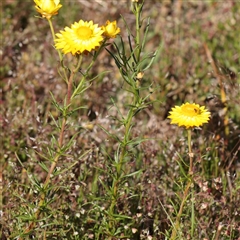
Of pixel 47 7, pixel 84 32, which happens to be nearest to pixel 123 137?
pixel 84 32

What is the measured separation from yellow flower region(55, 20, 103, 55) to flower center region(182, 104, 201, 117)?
41 centimetres

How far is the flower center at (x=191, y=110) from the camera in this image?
181cm

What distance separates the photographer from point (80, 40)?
1.66 meters

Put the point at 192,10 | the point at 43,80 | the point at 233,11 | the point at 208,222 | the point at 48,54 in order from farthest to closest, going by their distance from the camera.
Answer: the point at 192,10, the point at 233,11, the point at 48,54, the point at 43,80, the point at 208,222

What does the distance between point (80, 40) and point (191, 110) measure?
1.60ft

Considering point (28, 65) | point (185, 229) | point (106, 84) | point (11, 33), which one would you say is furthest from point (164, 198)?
point (11, 33)

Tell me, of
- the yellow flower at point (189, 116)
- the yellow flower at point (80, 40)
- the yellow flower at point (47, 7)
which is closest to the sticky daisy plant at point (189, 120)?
the yellow flower at point (189, 116)

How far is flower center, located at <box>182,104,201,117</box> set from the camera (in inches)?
71.3

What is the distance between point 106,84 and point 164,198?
121 cm

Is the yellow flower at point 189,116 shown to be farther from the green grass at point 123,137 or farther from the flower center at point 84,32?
the flower center at point 84,32

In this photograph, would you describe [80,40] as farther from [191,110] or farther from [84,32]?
[191,110]

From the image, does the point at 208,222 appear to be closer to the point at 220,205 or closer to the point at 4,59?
the point at 220,205

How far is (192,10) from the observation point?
13.3ft

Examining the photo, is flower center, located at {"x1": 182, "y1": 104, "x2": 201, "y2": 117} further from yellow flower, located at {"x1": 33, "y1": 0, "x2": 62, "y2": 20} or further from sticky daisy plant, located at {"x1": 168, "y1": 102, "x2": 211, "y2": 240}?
yellow flower, located at {"x1": 33, "y1": 0, "x2": 62, "y2": 20}
